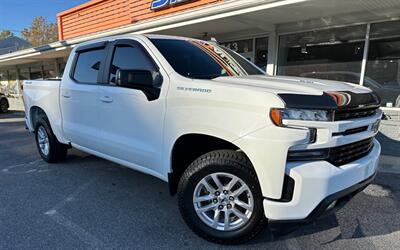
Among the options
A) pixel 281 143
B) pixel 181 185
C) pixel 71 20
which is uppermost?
pixel 71 20

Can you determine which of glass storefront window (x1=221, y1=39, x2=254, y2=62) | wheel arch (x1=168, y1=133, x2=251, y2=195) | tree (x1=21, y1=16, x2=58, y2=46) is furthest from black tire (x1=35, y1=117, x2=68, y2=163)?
tree (x1=21, y1=16, x2=58, y2=46)

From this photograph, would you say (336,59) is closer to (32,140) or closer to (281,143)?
(281,143)

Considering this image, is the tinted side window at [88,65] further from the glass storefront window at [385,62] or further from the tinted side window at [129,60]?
the glass storefront window at [385,62]

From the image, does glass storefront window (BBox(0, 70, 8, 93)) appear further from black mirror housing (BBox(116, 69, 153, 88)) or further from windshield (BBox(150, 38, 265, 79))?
black mirror housing (BBox(116, 69, 153, 88))

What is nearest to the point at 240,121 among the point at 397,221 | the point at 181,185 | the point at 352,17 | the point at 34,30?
the point at 181,185

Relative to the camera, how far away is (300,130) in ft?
7.21

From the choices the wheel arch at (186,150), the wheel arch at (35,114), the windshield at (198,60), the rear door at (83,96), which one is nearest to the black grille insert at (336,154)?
the wheel arch at (186,150)

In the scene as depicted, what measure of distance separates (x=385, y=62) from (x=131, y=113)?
608 centimetres

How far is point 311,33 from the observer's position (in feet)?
25.3

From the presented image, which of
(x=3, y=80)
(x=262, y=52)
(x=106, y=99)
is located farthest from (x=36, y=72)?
(x=106, y=99)

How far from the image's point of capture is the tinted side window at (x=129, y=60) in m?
3.35

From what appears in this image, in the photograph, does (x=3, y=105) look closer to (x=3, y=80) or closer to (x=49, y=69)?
(x=49, y=69)

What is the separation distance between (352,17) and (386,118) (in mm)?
2481

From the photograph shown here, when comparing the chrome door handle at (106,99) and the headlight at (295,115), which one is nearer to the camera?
the headlight at (295,115)
